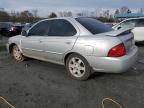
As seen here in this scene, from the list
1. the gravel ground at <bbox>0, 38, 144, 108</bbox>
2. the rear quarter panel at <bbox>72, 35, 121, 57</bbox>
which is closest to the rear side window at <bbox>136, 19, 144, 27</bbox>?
the gravel ground at <bbox>0, 38, 144, 108</bbox>

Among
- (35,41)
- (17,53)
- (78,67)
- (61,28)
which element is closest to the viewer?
(78,67)

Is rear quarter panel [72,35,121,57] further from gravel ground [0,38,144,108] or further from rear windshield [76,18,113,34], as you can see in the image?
gravel ground [0,38,144,108]

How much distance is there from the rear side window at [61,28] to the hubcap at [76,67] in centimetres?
65

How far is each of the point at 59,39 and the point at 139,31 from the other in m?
8.10

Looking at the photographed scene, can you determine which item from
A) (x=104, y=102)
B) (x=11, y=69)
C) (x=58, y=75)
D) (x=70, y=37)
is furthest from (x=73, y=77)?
(x=11, y=69)

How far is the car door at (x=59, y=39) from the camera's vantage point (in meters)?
5.98

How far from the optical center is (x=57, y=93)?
5.09 m

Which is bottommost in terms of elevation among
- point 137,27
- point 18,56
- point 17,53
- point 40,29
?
point 18,56

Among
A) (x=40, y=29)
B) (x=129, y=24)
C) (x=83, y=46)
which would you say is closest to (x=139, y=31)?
(x=129, y=24)

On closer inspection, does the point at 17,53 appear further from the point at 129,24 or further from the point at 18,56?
the point at 129,24

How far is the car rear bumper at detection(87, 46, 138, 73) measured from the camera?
5281 millimetres

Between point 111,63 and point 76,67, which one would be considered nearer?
point 111,63

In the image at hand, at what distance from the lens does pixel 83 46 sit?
5609mm

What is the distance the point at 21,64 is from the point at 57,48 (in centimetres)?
211
